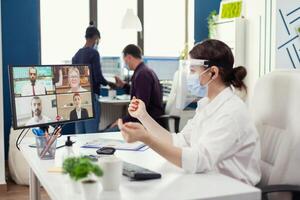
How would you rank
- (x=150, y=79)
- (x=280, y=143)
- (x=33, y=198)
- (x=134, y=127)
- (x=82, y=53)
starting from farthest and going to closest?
1. (x=82, y=53)
2. (x=150, y=79)
3. (x=33, y=198)
4. (x=280, y=143)
5. (x=134, y=127)

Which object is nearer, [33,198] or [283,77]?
[283,77]

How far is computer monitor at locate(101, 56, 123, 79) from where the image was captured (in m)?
5.18

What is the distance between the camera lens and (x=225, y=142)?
1.64 meters

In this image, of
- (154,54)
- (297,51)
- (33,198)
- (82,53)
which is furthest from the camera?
(154,54)

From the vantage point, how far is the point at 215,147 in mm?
1626

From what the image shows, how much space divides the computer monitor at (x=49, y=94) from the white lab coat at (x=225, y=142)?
0.68m

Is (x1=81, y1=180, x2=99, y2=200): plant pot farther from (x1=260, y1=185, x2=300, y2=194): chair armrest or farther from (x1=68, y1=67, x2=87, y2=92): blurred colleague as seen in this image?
(x1=68, y1=67, x2=87, y2=92): blurred colleague

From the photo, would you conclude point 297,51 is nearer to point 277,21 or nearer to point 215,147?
point 277,21

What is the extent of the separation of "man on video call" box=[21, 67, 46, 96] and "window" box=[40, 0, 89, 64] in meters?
3.22

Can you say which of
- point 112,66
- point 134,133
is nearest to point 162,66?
point 112,66

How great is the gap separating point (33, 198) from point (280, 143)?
1.29m

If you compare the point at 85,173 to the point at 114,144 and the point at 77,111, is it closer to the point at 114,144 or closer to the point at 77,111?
the point at 114,144

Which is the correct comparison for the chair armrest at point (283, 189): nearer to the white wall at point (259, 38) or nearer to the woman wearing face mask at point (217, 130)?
the woman wearing face mask at point (217, 130)

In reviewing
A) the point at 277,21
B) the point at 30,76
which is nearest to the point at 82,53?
the point at 277,21
